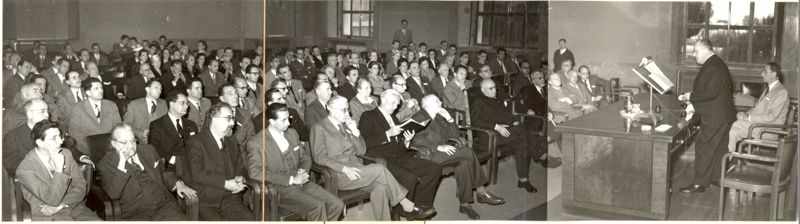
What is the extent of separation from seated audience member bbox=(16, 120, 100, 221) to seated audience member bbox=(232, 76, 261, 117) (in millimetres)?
1141

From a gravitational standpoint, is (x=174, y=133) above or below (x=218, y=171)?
above

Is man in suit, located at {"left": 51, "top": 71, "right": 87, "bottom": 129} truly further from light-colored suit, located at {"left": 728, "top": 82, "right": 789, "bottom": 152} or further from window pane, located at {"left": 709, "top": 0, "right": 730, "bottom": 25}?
light-colored suit, located at {"left": 728, "top": 82, "right": 789, "bottom": 152}

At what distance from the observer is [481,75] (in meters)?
6.15

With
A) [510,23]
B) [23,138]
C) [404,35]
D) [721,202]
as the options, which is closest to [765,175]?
[721,202]

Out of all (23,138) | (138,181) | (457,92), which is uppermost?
(457,92)

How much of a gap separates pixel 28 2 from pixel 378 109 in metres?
2.42

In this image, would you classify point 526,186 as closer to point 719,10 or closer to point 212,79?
point 719,10

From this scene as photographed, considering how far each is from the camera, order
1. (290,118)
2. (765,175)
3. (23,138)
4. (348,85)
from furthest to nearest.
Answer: (348,85) → (290,118) → (765,175) → (23,138)

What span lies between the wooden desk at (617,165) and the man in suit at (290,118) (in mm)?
1770

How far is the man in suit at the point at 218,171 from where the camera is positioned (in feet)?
18.6

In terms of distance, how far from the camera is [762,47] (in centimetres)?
604

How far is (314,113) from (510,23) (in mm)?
1503

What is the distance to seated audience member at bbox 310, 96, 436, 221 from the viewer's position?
583 centimetres

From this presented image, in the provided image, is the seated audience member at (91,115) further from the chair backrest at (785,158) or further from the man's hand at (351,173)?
the chair backrest at (785,158)
